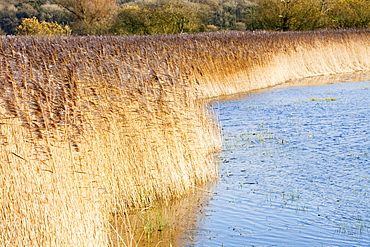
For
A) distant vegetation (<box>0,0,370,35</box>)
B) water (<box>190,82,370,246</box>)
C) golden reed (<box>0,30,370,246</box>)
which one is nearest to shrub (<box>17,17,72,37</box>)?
distant vegetation (<box>0,0,370,35</box>)

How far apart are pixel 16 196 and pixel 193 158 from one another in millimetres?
3910

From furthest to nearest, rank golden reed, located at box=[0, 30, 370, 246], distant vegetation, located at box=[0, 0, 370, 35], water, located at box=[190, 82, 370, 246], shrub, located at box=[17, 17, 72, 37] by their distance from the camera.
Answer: distant vegetation, located at box=[0, 0, 370, 35] < shrub, located at box=[17, 17, 72, 37] < water, located at box=[190, 82, 370, 246] < golden reed, located at box=[0, 30, 370, 246]

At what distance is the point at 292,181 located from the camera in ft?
28.2

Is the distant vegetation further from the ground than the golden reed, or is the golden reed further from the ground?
the distant vegetation

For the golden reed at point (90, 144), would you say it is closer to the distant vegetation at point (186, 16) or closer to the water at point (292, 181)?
the water at point (292, 181)

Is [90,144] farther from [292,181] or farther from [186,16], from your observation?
[186,16]

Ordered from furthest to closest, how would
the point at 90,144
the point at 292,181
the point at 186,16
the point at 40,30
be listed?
the point at 186,16 → the point at 40,30 → the point at 292,181 → the point at 90,144

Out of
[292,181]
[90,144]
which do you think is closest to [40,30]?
[292,181]

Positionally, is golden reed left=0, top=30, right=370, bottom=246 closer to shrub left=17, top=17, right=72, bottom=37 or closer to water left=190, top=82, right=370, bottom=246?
water left=190, top=82, right=370, bottom=246

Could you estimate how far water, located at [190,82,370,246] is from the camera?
6.62m

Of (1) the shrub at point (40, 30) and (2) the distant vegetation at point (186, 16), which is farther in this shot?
(2) the distant vegetation at point (186, 16)

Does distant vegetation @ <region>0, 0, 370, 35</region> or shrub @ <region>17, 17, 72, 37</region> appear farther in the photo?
distant vegetation @ <region>0, 0, 370, 35</region>

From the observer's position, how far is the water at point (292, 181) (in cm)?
662

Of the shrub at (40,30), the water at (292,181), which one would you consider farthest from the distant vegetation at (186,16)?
the water at (292,181)
